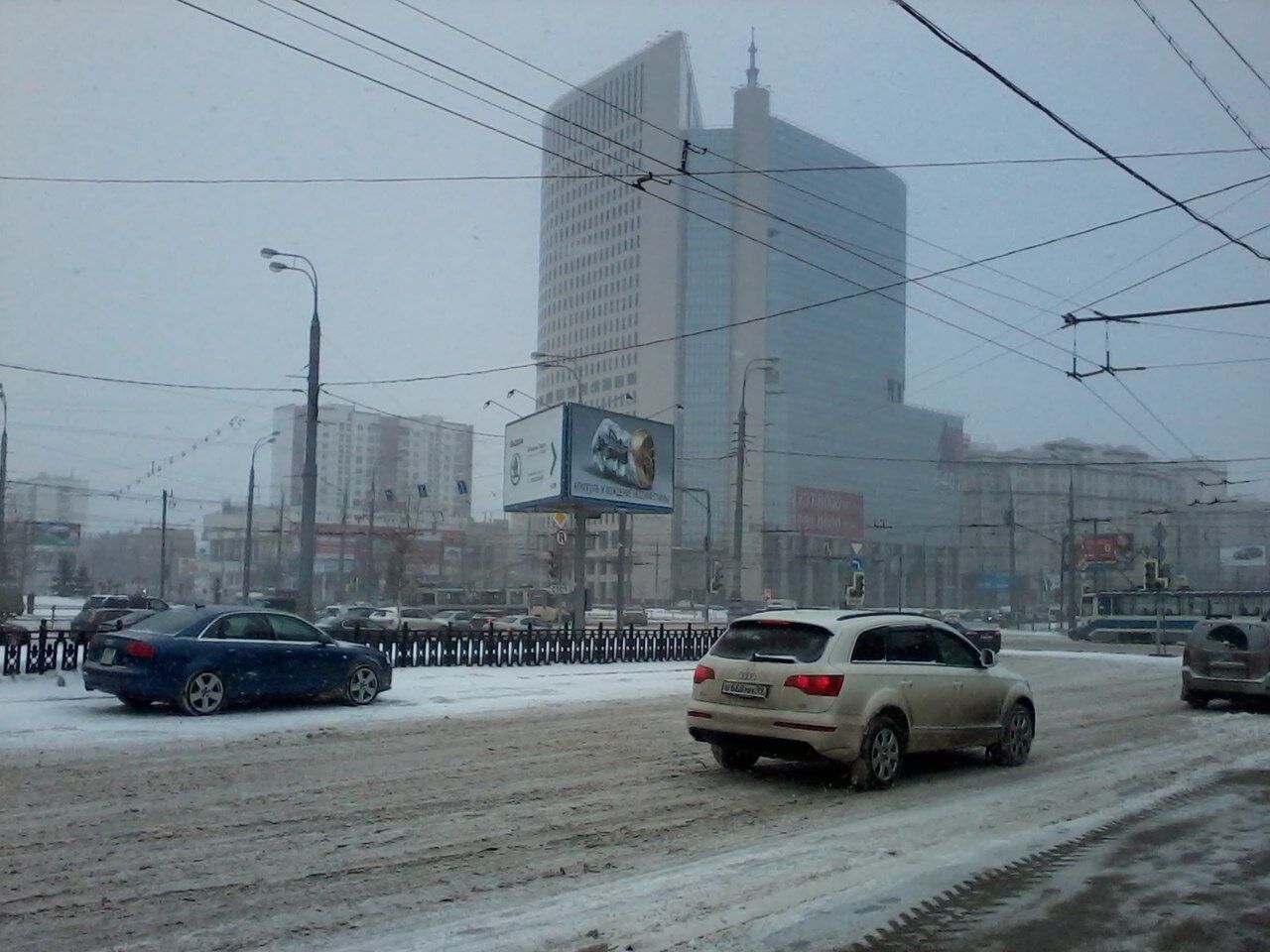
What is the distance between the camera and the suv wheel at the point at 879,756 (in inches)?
392

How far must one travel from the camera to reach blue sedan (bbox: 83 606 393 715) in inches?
557

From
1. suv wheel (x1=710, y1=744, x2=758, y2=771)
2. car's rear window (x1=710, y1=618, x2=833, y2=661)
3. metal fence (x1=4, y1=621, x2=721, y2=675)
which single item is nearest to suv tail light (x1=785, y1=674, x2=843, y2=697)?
car's rear window (x1=710, y1=618, x2=833, y2=661)

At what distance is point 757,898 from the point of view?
650 cm

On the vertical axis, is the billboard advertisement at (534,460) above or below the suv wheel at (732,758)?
above

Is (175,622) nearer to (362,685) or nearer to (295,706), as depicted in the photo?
(295,706)

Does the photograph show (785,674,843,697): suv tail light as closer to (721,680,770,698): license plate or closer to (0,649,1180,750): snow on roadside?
(721,680,770,698): license plate

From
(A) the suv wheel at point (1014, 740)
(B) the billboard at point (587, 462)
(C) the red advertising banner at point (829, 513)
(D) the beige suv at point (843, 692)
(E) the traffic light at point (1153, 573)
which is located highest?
(C) the red advertising banner at point (829, 513)

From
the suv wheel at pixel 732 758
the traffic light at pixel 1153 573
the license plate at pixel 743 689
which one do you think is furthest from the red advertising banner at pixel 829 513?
the license plate at pixel 743 689

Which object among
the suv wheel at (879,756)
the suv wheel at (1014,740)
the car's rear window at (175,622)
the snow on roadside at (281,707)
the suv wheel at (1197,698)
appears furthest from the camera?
the suv wheel at (1197,698)

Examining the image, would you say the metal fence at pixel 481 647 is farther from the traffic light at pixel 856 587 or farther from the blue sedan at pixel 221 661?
the traffic light at pixel 856 587

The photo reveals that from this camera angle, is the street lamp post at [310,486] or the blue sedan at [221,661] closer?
the blue sedan at [221,661]

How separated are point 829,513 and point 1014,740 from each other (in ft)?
333

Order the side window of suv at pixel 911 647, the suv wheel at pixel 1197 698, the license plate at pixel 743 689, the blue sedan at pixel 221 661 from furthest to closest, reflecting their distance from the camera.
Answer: the suv wheel at pixel 1197 698 < the blue sedan at pixel 221 661 < the side window of suv at pixel 911 647 < the license plate at pixel 743 689

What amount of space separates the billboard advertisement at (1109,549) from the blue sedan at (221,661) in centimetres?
6781
